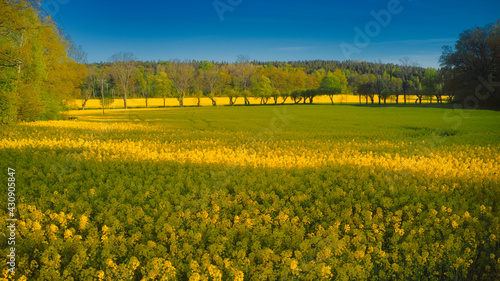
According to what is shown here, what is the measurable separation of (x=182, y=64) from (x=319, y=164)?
129208 millimetres

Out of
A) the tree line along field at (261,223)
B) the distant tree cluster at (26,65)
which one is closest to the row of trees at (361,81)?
the distant tree cluster at (26,65)

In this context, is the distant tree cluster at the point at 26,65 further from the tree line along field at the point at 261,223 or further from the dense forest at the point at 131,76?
the tree line along field at the point at 261,223

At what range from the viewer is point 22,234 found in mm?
5609

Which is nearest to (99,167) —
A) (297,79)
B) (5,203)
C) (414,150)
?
(5,203)

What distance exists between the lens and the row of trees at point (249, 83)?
10188 centimetres

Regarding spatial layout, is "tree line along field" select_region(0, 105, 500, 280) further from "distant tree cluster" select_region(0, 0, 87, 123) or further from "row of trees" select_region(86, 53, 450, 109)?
"row of trees" select_region(86, 53, 450, 109)

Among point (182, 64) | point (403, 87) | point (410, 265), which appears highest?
point (182, 64)

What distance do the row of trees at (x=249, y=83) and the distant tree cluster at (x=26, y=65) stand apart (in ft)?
178

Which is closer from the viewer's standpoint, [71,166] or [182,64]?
[71,166]

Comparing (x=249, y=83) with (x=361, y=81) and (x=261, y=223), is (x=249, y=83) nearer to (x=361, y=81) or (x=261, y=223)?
(x=361, y=81)

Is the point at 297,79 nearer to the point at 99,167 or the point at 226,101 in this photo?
the point at 226,101

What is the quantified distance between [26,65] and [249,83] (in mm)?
116418

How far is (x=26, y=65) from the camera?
3159 cm

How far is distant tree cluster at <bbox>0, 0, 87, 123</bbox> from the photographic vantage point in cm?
2442
